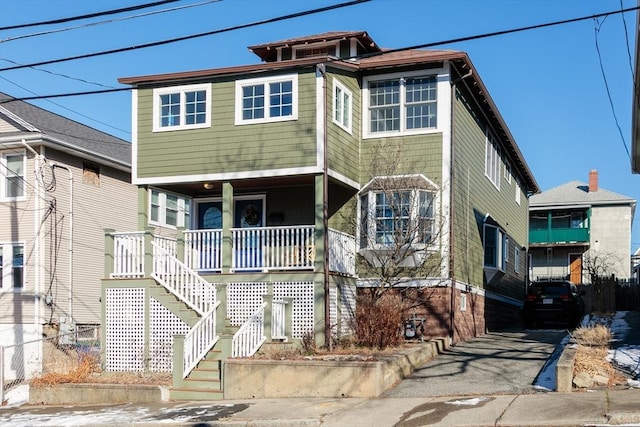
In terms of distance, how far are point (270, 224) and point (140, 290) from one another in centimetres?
448

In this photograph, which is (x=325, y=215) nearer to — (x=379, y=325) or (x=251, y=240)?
(x=251, y=240)

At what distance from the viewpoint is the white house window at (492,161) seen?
23.8 m

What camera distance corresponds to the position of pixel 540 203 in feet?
146

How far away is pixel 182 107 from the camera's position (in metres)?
19.1

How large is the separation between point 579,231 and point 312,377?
32.2 m

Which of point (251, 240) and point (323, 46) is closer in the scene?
point (251, 240)

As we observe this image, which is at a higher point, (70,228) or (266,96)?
(266,96)

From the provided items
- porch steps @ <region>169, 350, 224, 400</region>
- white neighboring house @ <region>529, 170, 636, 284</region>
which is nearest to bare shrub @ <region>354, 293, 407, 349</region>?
porch steps @ <region>169, 350, 224, 400</region>

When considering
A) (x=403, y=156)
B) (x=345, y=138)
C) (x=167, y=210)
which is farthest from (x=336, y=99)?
(x=167, y=210)

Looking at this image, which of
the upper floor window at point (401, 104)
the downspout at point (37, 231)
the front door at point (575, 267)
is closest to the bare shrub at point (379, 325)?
the upper floor window at point (401, 104)

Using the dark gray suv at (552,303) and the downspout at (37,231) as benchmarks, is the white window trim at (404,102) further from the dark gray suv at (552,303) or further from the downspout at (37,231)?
the downspout at (37,231)

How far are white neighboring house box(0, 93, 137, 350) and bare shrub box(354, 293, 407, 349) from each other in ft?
40.0

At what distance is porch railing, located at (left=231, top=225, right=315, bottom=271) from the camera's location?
58.2 ft

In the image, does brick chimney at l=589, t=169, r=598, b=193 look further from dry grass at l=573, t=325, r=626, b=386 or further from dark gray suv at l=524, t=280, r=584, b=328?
dry grass at l=573, t=325, r=626, b=386
